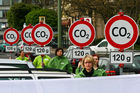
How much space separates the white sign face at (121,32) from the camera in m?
8.51

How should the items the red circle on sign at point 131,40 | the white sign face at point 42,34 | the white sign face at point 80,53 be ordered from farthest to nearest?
the white sign face at point 42,34
the white sign face at point 80,53
the red circle on sign at point 131,40

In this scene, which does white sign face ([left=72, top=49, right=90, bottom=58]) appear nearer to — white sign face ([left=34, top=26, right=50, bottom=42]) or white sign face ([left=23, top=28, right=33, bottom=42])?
white sign face ([left=34, top=26, right=50, bottom=42])

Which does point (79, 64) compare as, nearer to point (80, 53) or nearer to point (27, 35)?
point (80, 53)

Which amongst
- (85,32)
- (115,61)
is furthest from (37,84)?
(85,32)

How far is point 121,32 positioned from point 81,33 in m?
2.74

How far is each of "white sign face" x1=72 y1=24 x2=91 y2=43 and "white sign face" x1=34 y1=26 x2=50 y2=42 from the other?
2937 mm

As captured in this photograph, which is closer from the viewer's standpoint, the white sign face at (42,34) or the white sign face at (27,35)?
the white sign face at (42,34)

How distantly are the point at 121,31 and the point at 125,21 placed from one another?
0.20 meters

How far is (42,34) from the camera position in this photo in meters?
14.1

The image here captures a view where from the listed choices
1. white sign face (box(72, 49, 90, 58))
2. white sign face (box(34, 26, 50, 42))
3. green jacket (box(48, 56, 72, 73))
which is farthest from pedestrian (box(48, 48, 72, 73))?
white sign face (box(34, 26, 50, 42))

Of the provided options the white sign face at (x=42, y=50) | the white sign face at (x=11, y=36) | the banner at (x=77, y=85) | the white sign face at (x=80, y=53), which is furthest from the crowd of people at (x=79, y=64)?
the white sign face at (x=11, y=36)

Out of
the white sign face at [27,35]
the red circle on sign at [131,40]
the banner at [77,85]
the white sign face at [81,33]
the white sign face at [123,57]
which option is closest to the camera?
the banner at [77,85]

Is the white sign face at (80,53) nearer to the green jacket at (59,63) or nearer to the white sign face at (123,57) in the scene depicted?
the green jacket at (59,63)

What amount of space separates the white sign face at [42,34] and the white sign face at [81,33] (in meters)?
2.94
